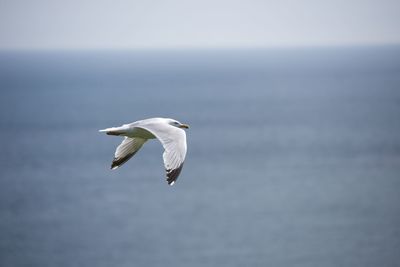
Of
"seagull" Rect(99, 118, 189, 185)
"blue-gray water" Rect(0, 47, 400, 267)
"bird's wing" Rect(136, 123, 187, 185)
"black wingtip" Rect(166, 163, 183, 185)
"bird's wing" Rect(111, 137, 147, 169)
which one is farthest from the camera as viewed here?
"blue-gray water" Rect(0, 47, 400, 267)

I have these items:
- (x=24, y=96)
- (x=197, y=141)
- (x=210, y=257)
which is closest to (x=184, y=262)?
(x=210, y=257)

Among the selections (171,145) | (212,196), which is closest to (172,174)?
(171,145)

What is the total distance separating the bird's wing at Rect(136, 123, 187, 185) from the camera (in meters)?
12.7

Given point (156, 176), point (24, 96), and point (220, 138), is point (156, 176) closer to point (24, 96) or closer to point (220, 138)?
point (220, 138)

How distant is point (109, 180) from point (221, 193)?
14602 millimetres

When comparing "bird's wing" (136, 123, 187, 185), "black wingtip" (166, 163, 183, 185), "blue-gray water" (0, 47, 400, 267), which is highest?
"blue-gray water" (0, 47, 400, 267)

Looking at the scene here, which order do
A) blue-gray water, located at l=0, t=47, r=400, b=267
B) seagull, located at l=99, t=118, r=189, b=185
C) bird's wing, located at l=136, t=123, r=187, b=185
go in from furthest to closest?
1. blue-gray water, located at l=0, t=47, r=400, b=267
2. seagull, located at l=99, t=118, r=189, b=185
3. bird's wing, located at l=136, t=123, r=187, b=185

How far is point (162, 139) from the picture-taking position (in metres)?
13.5

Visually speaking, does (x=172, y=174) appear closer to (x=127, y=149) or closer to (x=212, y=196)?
(x=127, y=149)

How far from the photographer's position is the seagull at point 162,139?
42.2 feet

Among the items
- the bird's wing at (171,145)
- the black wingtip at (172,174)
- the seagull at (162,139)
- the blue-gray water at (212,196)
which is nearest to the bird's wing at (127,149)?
the seagull at (162,139)

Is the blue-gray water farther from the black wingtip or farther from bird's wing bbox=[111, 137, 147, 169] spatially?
the black wingtip

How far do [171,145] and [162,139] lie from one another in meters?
0.23

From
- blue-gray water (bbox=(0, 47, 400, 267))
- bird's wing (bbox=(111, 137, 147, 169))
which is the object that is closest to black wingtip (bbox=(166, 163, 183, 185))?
bird's wing (bbox=(111, 137, 147, 169))
